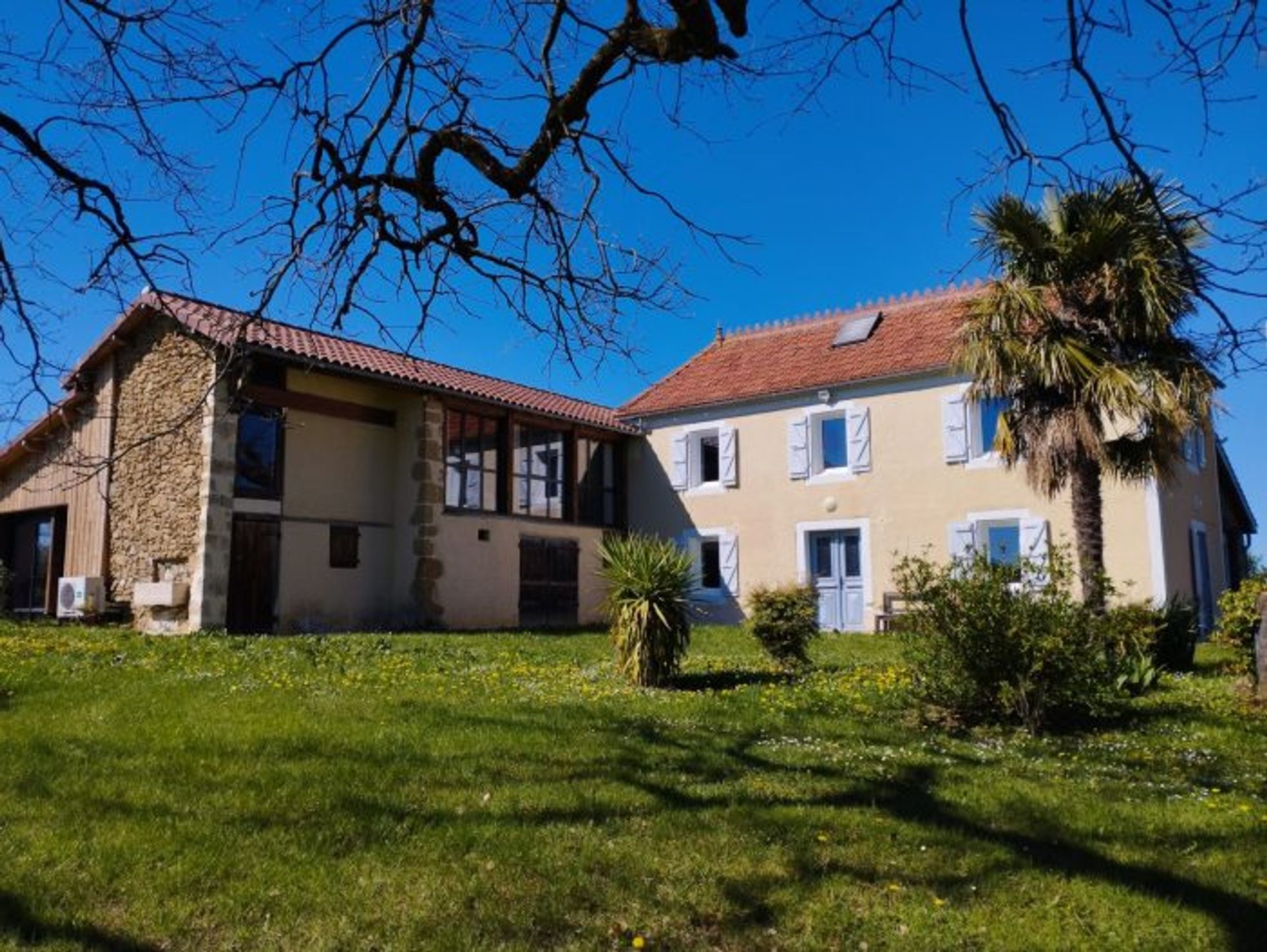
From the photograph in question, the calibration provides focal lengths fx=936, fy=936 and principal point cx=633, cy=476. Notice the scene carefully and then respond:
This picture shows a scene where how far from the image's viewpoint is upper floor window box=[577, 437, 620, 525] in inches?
850

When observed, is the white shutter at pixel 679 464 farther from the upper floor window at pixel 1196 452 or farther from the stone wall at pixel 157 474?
the stone wall at pixel 157 474

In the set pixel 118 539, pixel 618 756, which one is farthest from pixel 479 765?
pixel 118 539

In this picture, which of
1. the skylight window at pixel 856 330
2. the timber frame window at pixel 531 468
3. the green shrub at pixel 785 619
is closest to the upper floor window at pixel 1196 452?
the skylight window at pixel 856 330

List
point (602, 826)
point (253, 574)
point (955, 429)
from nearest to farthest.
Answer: point (602, 826) < point (253, 574) < point (955, 429)

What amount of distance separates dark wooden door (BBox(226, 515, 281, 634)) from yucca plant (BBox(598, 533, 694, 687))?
8769 mm

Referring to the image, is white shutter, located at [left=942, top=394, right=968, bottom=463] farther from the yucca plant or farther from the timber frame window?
the yucca plant

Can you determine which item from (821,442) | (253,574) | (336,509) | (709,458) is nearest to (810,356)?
(821,442)

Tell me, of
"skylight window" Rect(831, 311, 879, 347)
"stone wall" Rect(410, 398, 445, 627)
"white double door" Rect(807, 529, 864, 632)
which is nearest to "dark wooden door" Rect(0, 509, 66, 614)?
"stone wall" Rect(410, 398, 445, 627)

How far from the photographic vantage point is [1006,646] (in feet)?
23.1

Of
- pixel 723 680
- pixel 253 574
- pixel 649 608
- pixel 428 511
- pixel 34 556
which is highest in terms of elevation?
pixel 428 511

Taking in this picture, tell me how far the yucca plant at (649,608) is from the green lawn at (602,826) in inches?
47.4

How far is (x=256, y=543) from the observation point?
1579cm

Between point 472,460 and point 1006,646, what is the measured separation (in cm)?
1376

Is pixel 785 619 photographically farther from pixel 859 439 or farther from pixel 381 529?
pixel 381 529
